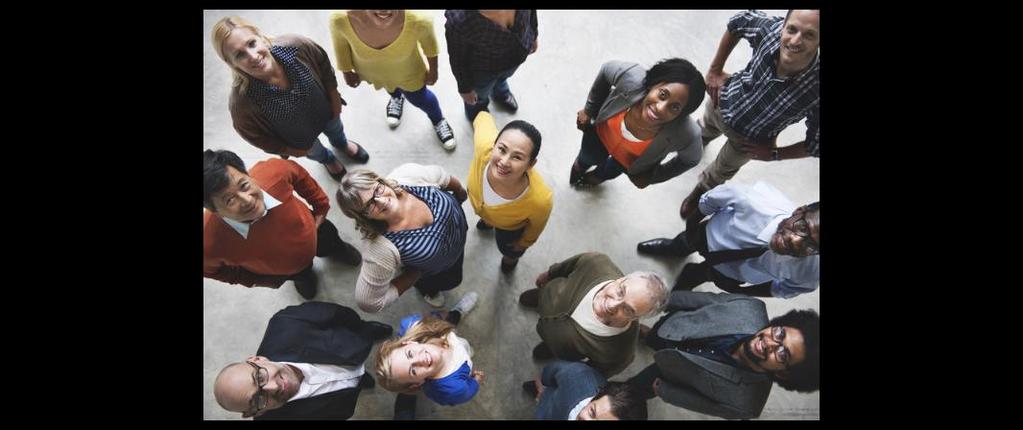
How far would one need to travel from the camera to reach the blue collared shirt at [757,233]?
240 centimetres

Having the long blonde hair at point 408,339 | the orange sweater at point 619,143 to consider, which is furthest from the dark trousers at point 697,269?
the long blonde hair at point 408,339

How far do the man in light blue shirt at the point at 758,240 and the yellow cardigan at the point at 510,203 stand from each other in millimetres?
1039

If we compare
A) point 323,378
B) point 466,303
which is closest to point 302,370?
point 323,378

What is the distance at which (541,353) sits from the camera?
3258mm

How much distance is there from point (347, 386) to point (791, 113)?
277cm

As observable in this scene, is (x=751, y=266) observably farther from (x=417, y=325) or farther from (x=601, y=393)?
(x=417, y=325)

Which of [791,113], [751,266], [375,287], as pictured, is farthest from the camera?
[751,266]

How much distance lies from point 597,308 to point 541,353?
1165mm

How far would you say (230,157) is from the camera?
2.11m

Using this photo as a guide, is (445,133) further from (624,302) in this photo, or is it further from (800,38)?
(800,38)

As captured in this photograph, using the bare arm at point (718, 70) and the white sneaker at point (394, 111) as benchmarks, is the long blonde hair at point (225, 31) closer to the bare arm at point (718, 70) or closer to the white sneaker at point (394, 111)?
the white sneaker at point (394, 111)

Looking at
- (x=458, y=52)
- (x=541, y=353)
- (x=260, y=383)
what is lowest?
(x=541, y=353)

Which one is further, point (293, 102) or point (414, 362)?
point (293, 102)

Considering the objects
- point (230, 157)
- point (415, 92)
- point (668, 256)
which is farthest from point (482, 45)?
point (668, 256)
